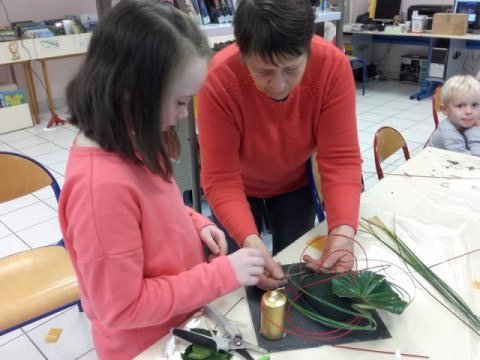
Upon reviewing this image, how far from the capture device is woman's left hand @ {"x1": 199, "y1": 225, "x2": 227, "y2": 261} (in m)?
1.01

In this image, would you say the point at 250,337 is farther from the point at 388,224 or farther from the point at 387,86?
the point at 387,86

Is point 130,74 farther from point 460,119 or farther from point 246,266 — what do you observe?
point 460,119

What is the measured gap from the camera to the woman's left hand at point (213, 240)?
1.01m

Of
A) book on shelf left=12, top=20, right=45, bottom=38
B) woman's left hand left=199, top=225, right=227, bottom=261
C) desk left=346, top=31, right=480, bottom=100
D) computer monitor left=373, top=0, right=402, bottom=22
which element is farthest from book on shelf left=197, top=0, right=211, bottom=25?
computer monitor left=373, top=0, right=402, bottom=22

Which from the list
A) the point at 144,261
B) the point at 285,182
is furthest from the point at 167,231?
the point at 285,182

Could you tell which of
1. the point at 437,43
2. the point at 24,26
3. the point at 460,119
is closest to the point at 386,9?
the point at 437,43

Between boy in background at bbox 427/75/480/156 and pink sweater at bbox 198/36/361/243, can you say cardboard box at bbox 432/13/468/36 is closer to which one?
boy in background at bbox 427/75/480/156

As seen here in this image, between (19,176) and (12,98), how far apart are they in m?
3.23

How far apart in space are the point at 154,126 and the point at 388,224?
2.64ft

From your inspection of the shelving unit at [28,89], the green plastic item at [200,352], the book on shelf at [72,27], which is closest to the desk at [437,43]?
the book on shelf at [72,27]

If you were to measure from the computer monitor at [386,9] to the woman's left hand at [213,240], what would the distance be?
223 inches

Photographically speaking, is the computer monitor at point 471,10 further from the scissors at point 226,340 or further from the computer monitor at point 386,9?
the scissors at point 226,340

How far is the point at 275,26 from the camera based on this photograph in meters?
0.87

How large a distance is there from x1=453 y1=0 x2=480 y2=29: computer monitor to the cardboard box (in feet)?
0.62
